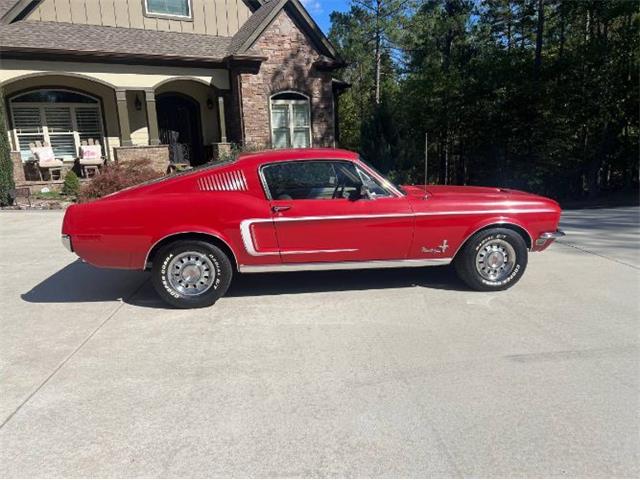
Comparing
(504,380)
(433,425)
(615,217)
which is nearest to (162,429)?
(433,425)

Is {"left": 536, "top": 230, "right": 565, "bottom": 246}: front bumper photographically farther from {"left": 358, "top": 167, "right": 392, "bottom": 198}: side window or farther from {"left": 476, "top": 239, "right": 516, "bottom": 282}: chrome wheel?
{"left": 358, "top": 167, "right": 392, "bottom": 198}: side window

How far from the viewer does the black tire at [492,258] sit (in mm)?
5258

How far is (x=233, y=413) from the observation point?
3.11 m

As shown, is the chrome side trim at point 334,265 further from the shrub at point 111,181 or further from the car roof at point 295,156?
the shrub at point 111,181

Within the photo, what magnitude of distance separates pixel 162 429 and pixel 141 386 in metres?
0.60

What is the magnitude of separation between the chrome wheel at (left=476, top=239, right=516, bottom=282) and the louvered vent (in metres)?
2.52

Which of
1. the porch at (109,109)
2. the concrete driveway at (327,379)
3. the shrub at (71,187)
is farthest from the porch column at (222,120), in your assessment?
the concrete driveway at (327,379)

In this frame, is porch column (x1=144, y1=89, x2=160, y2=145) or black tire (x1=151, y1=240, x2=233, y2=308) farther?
porch column (x1=144, y1=89, x2=160, y2=145)

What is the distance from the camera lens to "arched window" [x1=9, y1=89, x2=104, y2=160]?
15.8 metres

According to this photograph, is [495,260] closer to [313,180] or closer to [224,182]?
[313,180]

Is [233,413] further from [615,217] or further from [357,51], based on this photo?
[357,51]

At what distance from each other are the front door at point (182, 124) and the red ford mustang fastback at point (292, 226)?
13.4 meters

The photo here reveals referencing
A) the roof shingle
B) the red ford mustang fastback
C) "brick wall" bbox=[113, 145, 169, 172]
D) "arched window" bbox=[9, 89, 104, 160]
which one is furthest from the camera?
"arched window" bbox=[9, 89, 104, 160]

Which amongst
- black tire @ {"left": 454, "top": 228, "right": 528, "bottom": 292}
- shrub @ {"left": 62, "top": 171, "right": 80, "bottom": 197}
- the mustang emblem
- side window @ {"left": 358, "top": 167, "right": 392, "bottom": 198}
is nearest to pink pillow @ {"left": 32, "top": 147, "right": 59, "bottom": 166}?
shrub @ {"left": 62, "top": 171, "right": 80, "bottom": 197}
